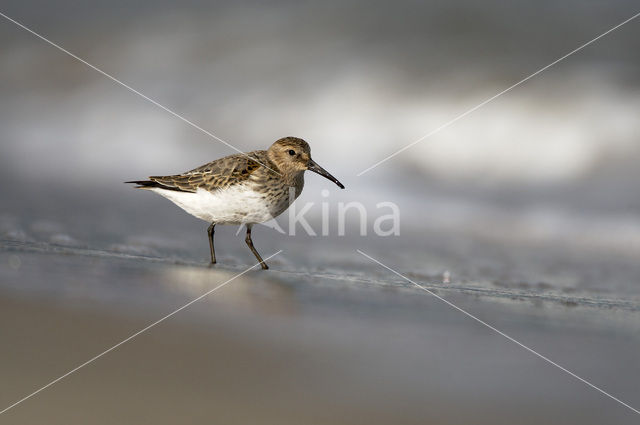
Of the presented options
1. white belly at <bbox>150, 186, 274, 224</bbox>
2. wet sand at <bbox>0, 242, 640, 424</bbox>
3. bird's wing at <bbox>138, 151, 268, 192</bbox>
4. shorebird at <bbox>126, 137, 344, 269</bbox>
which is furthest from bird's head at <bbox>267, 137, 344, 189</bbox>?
wet sand at <bbox>0, 242, 640, 424</bbox>

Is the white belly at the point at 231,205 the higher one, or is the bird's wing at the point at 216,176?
the bird's wing at the point at 216,176

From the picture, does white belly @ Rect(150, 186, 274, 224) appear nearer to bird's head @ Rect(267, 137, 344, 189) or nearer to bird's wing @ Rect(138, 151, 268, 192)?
bird's wing @ Rect(138, 151, 268, 192)

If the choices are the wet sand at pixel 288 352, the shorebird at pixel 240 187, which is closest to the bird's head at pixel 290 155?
the shorebird at pixel 240 187

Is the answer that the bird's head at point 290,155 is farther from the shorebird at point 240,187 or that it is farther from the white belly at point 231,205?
the white belly at point 231,205

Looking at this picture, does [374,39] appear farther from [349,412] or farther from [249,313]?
[349,412]

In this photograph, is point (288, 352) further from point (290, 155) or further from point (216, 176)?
point (290, 155)

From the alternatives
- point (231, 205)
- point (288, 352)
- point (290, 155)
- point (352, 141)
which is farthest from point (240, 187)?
point (352, 141)

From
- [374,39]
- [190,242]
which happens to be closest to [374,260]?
[190,242]
